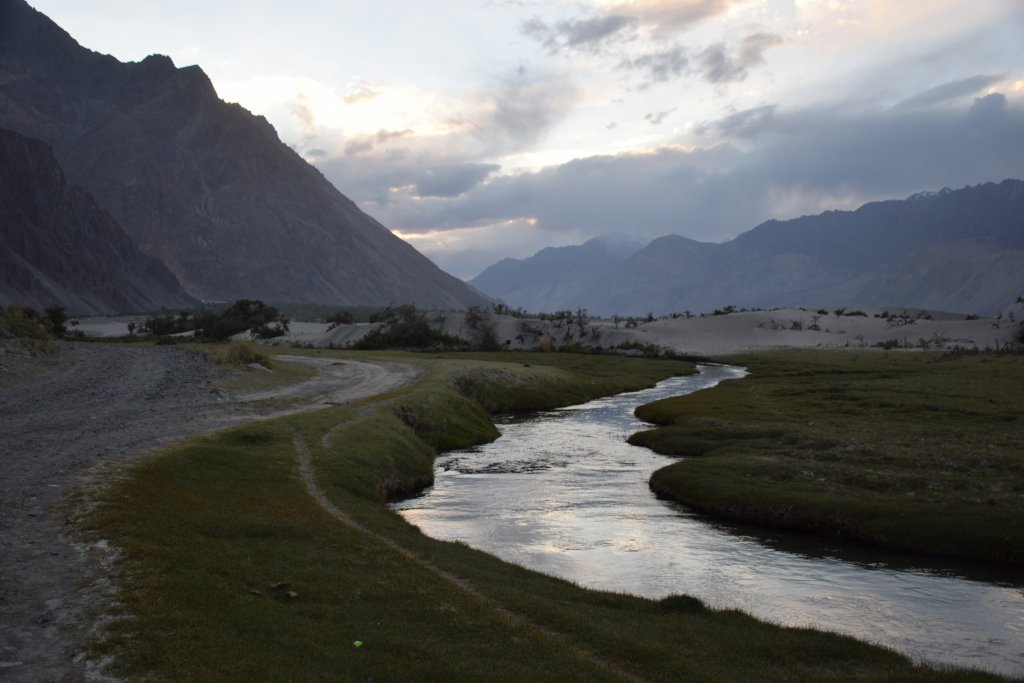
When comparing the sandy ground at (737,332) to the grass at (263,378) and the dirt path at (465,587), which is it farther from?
the dirt path at (465,587)

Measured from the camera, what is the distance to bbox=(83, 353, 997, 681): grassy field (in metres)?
14.1

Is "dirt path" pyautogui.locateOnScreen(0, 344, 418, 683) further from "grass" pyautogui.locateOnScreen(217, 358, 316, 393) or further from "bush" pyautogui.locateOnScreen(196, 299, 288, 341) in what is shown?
"bush" pyautogui.locateOnScreen(196, 299, 288, 341)

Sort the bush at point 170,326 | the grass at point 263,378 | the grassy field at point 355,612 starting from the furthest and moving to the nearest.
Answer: the bush at point 170,326, the grass at point 263,378, the grassy field at point 355,612

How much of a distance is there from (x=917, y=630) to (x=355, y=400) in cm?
4016

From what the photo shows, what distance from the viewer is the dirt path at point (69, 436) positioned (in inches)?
551

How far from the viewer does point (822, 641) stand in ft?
58.6

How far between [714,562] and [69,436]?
2604 cm

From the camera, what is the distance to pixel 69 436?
106 feet

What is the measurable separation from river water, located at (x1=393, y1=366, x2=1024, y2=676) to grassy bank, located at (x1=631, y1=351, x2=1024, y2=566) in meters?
1.48

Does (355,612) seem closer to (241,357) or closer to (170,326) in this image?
(241,357)

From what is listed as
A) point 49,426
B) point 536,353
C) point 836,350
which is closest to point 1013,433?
point 49,426

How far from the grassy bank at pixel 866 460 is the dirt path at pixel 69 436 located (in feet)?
77.3

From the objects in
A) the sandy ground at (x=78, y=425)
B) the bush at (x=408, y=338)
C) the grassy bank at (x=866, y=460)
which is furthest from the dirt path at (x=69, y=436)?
the bush at (x=408, y=338)

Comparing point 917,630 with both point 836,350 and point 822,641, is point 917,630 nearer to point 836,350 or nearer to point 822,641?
point 822,641
